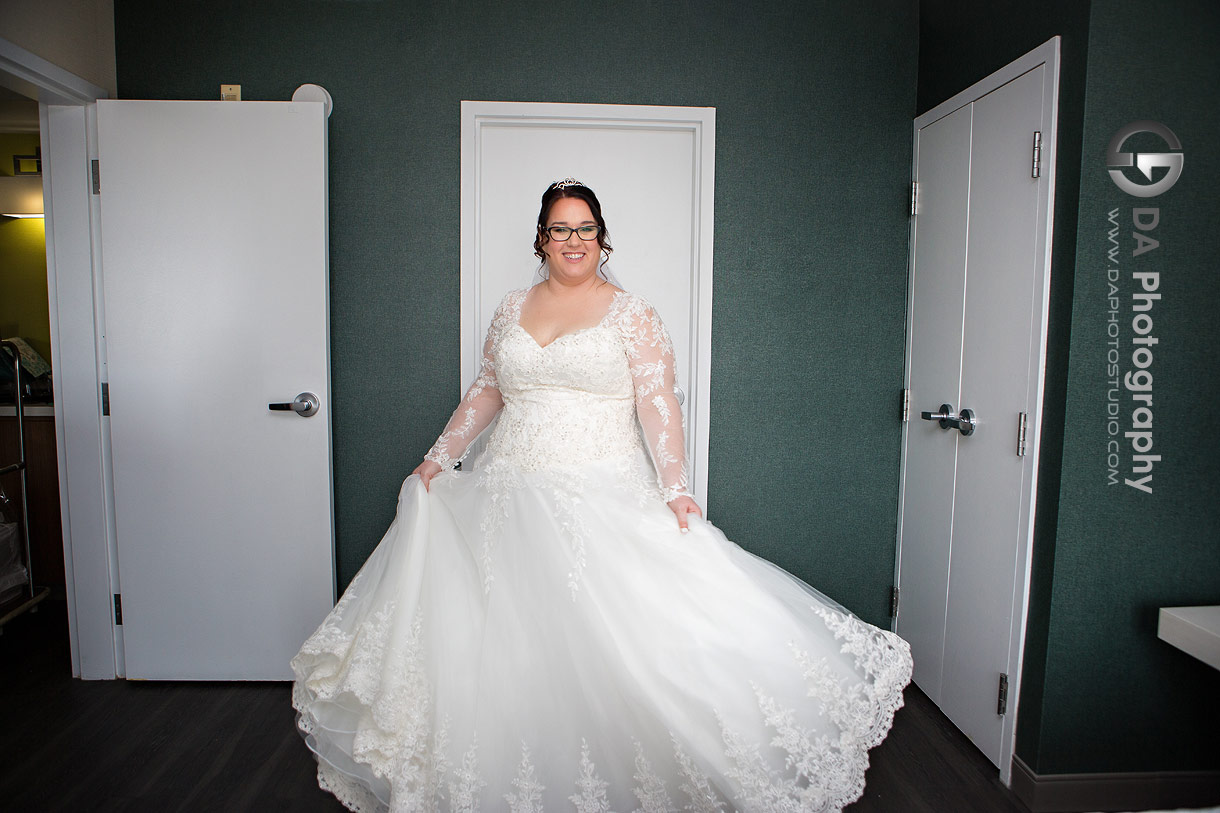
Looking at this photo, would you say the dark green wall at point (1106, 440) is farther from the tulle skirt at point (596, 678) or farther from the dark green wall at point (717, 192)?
the dark green wall at point (717, 192)

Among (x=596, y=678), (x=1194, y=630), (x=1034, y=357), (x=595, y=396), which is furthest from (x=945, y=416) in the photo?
(x=596, y=678)

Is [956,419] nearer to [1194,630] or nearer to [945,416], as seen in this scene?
[945,416]

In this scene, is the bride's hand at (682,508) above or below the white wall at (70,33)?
below

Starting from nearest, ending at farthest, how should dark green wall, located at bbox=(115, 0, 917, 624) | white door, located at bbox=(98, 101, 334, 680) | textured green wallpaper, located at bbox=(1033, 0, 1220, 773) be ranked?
textured green wallpaper, located at bbox=(1033, 0, 1220, 773)
white door, located at bbox=(98, 101, 334, 680)
dark green wall, located at bbox=(115, 0, 917, 624)

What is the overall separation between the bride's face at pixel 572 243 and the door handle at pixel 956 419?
1410mm

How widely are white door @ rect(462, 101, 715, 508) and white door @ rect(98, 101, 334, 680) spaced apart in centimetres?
58

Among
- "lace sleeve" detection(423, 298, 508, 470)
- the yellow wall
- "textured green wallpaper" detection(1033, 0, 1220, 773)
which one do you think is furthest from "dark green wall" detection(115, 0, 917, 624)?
the yellow wall

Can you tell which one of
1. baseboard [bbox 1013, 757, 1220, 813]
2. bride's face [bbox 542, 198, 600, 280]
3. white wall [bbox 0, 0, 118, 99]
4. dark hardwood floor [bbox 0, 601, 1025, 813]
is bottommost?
dark hardwood floor [bbox 0, 601, 1025, 813]

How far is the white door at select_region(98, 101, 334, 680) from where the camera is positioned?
8.59ft

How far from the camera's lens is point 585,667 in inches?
68.4

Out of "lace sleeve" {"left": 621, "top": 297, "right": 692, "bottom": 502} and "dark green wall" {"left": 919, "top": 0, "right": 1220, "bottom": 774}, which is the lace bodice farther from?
"dark green wall" {"left": 919, "top": 0, "right": 1220, "bottom": 774}

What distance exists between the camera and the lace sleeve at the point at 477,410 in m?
2.24

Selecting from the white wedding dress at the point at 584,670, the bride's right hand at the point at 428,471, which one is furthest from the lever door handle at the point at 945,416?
the bride's right hand at the point at 428,471

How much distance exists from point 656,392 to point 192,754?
76.5 inches
